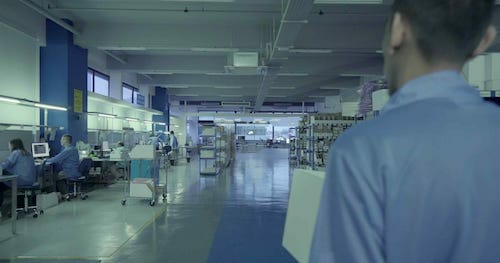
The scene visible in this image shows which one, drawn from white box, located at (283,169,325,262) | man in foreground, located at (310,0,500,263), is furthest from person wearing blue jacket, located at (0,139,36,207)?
man in foreground, located at (310,0,500,263)

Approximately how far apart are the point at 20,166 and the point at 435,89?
22.4 feet

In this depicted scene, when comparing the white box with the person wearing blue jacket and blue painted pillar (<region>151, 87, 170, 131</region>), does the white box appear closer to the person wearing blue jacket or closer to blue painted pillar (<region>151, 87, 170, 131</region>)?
the person wearing blue jacket

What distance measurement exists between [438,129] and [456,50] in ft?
Result: 0.58

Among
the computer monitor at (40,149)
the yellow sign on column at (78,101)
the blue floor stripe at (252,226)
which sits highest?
the yellow sign on column at (78,101)

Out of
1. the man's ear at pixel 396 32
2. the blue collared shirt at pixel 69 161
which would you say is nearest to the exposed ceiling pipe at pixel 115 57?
the blue collared shirt at pixel 69 161

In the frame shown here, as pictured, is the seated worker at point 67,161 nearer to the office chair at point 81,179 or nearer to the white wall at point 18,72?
the office chair at point 81,179

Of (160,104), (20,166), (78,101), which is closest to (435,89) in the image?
(20,166)

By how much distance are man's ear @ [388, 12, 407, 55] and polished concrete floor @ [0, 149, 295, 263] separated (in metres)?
3.80

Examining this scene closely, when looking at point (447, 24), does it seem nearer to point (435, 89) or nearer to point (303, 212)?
point (435, 89)

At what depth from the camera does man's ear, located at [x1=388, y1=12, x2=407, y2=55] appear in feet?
2.28

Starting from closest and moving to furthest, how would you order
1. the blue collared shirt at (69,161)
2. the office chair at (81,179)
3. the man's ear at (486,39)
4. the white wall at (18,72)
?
the man's ear at (486,39) → the white wall at (18,72) → the blue collared shirt at (69,161) → the office chair at (81,179)

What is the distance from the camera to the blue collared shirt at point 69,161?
7.25 metres

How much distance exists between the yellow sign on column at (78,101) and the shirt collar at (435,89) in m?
8.90

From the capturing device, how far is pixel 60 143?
8195 millimetres
